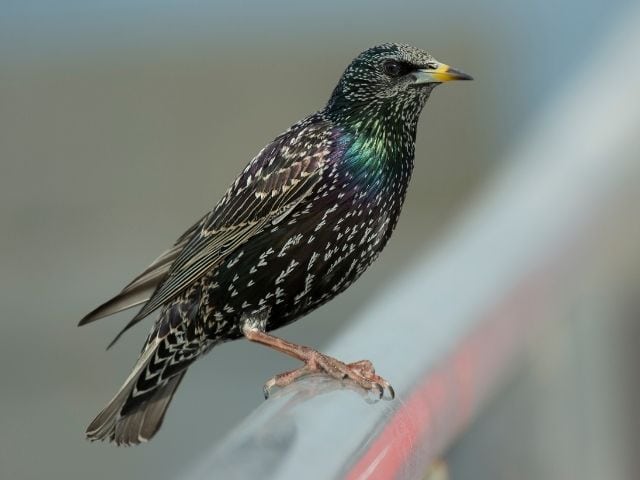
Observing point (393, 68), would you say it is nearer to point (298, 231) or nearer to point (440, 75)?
point (440, 75)

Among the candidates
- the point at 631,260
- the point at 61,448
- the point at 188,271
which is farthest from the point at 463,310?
the point at 61,448

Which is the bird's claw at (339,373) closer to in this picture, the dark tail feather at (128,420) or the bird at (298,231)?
the bird at (298,231)

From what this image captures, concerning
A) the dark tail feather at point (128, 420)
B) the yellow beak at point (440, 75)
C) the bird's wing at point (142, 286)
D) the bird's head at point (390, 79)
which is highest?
the yellow beak at point (440, 75)

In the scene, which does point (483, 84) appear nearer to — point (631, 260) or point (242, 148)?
point (242, 148)

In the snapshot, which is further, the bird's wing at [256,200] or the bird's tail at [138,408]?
the bird's tail at [138,408]

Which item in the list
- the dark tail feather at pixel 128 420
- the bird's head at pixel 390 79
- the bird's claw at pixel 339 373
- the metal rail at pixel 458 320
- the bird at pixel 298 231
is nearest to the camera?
the metal rail at pixel 458 320

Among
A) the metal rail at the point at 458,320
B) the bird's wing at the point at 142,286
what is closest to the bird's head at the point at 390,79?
the metal rail at the point at 458,320

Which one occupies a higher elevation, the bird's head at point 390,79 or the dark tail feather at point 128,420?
the bird's head at point 390,79
